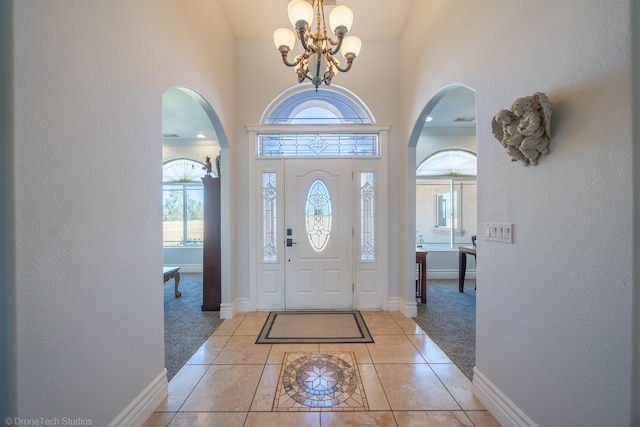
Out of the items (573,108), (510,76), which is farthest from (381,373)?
(510,76)

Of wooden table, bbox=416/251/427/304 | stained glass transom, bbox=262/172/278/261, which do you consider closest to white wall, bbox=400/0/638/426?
wooden table, bbox=416/251/427/304

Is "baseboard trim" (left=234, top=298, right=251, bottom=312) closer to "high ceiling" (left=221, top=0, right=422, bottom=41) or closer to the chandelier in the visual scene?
the chandelier

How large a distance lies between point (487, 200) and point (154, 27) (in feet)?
9.00

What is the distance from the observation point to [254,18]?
10.8ft

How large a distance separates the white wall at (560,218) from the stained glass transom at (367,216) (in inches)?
71.1

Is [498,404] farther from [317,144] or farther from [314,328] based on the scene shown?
[317,144]

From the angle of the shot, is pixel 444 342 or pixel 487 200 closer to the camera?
pixel 487 200

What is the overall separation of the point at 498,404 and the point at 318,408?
1.23 metres

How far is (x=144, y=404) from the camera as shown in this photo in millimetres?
1743

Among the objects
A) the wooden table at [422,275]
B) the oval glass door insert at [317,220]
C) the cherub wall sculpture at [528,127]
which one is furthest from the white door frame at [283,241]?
the cherub wall sculpture at [528,127]

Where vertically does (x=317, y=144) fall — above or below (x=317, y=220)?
above

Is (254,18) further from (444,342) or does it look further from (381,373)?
(444,342)

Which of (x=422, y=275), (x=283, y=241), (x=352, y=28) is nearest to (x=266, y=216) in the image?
(x=283, y=241)

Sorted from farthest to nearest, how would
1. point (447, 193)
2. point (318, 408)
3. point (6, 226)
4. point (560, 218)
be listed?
point (447, 193), point (318, 408), point (560, 218), point (6, 226)
